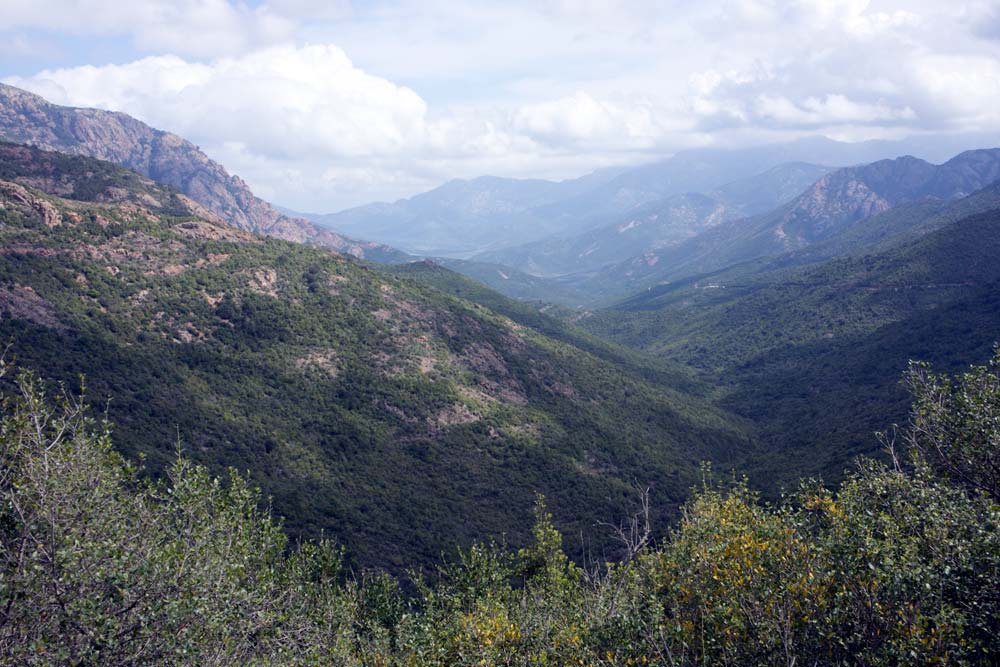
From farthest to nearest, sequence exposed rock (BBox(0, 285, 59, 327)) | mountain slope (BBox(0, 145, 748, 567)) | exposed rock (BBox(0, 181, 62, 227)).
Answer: exposed rock (BBox(0, 181, 62, 227))
mountain slope (BBox(0, 145, 748, 567))
exposed rock (BBox(0, 285, 59, 327))

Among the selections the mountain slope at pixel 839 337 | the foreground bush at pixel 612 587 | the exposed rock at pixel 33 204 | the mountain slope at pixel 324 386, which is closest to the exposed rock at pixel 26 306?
the mountain slope at pixel 324 386

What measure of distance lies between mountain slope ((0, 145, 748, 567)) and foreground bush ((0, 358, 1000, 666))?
29.9 meters

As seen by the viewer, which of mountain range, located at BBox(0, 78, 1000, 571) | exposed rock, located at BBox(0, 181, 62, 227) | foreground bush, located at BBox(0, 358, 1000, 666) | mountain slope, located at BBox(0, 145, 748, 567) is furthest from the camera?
exposed rock, located at BBox(0, 181, 62, 227)

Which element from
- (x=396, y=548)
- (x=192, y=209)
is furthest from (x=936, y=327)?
(x=192, y=209)

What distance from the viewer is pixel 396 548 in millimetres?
52406

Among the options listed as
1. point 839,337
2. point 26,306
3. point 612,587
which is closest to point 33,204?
point 26,306

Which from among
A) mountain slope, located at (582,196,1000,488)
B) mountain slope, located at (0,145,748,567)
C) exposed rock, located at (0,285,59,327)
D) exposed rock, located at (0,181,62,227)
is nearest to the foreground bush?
mountain slope, located at (0,145,748,567)

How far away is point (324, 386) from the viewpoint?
7125 cm

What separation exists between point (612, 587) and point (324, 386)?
55300mm

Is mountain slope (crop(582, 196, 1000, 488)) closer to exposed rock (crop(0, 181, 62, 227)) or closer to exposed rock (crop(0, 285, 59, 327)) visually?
exposed rock (crop(0, 285, 59, 327))

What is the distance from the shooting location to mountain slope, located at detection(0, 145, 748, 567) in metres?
55.0

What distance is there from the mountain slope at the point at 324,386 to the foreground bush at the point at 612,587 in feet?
98.2

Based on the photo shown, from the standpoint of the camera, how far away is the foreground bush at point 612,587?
1288 centimetres

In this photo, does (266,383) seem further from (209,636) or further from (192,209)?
(192,209)
